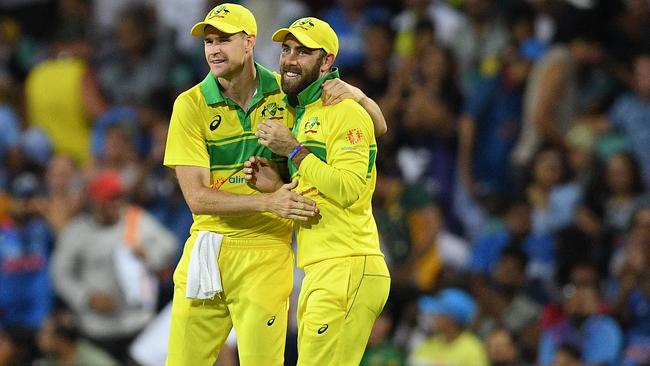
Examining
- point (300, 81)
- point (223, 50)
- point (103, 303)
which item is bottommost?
point (103, 303)

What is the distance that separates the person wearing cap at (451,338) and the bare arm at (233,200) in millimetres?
3863

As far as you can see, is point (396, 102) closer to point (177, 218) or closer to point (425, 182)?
point (425, 182)

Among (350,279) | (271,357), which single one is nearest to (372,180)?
(350,279)

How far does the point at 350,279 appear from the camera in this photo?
22.7ft

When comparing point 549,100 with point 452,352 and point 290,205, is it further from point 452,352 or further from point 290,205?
point 290,205

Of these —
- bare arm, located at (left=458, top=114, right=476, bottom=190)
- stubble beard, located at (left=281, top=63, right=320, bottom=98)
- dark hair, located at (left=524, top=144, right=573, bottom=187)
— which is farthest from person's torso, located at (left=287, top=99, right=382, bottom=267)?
bare arm, located at (left=458, top=114, right=476, bottom=190)

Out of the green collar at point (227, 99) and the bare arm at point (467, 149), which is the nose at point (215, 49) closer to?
the green collar at point (227, 99)

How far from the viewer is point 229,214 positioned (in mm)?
7098

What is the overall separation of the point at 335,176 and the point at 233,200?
641mm

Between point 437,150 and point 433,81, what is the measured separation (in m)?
0.63

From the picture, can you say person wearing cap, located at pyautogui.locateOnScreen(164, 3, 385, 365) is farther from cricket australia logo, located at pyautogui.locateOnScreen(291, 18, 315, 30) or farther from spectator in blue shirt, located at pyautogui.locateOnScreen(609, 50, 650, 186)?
spectator in blue shirt, located at pyautogui.locateOnScreen(609, 50, 650, 186)

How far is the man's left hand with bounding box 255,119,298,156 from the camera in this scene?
6.95 m

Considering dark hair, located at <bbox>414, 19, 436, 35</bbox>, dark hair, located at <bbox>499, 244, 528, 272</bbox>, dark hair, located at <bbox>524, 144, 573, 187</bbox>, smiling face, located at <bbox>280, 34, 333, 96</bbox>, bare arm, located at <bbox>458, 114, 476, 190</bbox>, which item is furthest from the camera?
dark hair, located at <bbox>414, 19, 436, 35</bbox>

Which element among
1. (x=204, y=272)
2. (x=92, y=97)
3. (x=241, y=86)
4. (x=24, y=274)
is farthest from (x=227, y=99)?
(x=92, y=97)
